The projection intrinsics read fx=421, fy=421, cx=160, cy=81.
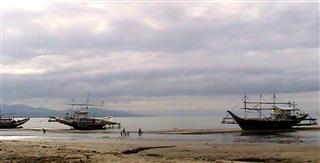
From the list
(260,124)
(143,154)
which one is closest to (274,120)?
(260,124)

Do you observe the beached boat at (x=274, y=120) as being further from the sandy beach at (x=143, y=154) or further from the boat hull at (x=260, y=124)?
the sandy beach at (x=143, y=154)

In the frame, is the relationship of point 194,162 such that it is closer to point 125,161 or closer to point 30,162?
point 125,161

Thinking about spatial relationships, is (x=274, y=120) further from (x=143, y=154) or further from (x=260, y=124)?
(x=143, y=154)

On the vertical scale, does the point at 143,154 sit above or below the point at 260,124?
below

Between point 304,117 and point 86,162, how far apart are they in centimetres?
8931

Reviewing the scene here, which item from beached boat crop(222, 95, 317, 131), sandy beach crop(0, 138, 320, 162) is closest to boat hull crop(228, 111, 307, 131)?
beached boat crop(222, 95, 317, 131)

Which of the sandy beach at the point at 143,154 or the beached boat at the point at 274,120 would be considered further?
the beached boat at the point at 274,120

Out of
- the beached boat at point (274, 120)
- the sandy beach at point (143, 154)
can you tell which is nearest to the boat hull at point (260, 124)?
the beached boat at point (274, 120)

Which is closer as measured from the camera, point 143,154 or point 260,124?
point 143,154

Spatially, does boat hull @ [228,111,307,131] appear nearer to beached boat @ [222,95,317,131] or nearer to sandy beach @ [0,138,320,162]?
beached boat @ [222,95,317,131]

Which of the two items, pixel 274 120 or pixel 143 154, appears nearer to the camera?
pixel 143 154

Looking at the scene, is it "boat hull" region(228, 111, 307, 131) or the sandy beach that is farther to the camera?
"boat hull" region(228, 111, 307, 131)

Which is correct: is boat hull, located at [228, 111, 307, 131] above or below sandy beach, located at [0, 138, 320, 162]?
above

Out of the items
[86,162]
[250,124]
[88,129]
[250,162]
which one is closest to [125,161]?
[86,162]
